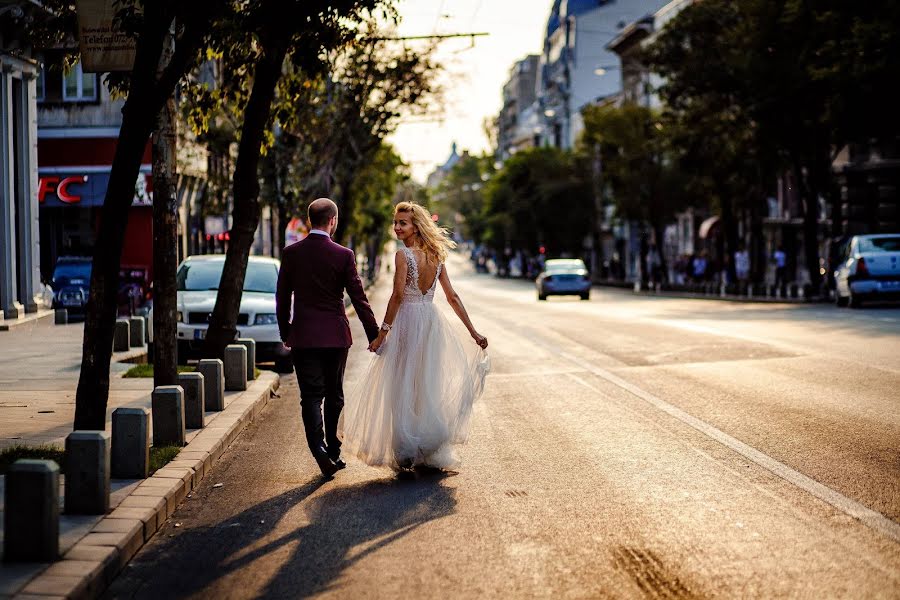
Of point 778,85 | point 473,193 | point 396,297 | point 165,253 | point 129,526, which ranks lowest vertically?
point 129,526

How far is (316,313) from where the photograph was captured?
9.27m

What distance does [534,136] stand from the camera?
15888 cm

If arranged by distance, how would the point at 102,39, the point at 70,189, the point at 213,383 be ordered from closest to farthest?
the point at 102,39, the point at 213,383, the point at 70,189

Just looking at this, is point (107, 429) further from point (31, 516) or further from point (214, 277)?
point (214, 277)

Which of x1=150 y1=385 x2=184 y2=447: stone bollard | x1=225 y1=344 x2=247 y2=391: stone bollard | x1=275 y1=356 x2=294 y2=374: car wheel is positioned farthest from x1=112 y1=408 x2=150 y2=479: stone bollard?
x1=275 y1=356 x2=294 y2=374: car wheel

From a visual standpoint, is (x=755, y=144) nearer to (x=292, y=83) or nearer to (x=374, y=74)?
(x=374, y=74)

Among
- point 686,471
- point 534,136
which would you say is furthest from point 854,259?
point 534,136

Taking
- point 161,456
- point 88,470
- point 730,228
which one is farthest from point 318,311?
point 730,228

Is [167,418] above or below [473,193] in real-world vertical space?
below

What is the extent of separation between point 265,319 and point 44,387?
5.00m

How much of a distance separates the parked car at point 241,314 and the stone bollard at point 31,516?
12.0 metres

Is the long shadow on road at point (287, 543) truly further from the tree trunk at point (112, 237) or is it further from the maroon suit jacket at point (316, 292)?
the tree trunk at point (112, 237)

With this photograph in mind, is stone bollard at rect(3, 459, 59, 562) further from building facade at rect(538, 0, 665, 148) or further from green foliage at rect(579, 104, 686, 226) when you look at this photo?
building facade at rect(538, 0, 665, 148)

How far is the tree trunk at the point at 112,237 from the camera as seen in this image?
9.59 m
